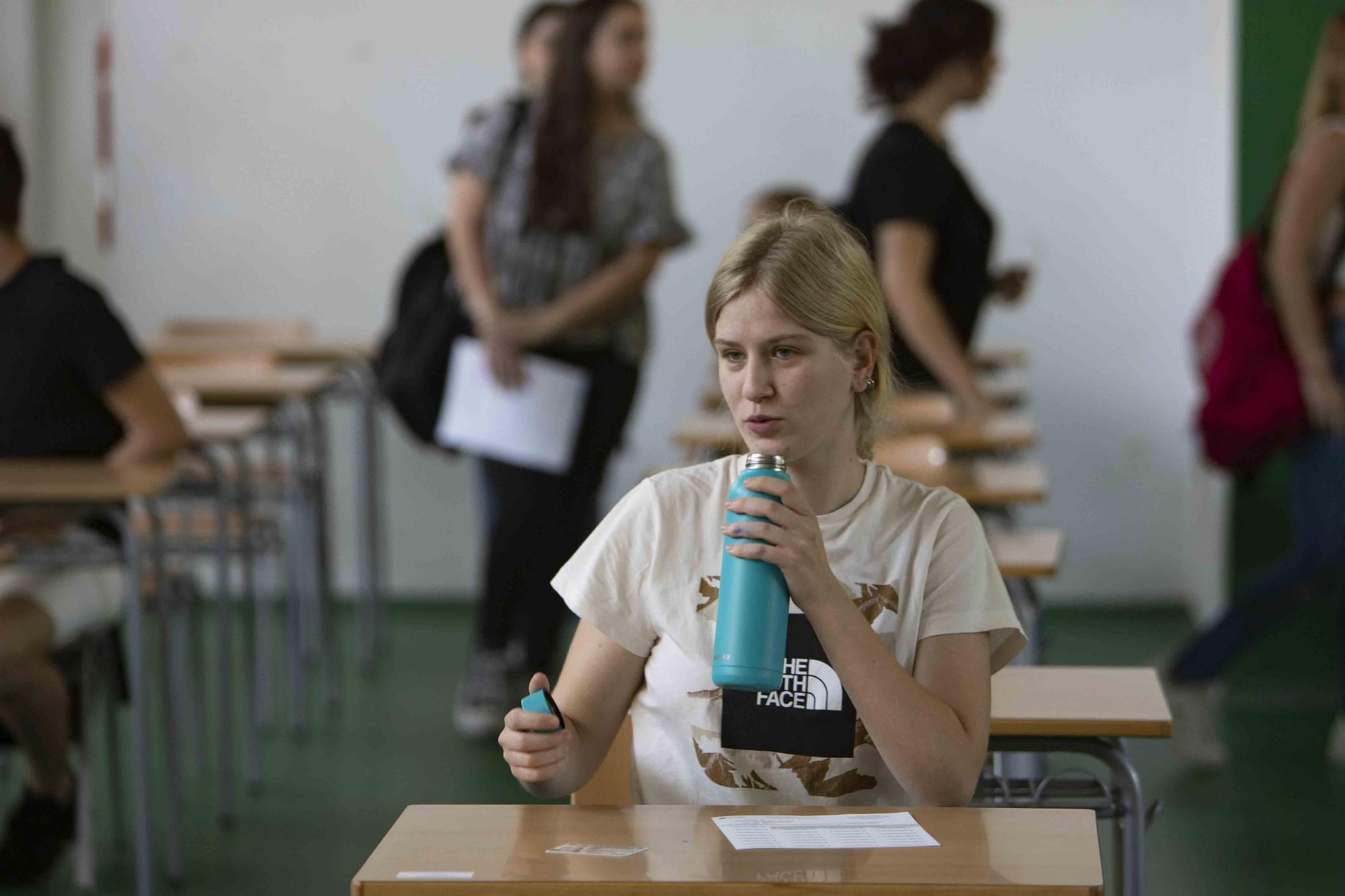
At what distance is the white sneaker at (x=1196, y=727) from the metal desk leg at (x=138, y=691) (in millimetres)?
2154

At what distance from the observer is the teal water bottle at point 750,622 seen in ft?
4.25

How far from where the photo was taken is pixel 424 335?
4.02m

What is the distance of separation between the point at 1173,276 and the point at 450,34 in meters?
2.43

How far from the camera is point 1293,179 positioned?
384cm

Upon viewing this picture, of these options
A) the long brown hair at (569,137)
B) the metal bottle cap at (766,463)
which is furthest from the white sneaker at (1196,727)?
the metal bottle cap at (766,463)

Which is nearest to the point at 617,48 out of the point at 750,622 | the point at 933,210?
the point at 933,210

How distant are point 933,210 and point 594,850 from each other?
2.35 metres

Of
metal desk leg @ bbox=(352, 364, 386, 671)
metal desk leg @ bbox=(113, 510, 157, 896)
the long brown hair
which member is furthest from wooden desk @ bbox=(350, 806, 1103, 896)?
metal desk leg @ bbox=(352, 364, 386, 671)

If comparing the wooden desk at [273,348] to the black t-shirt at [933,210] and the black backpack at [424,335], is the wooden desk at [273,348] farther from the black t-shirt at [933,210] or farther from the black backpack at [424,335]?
the black t-shirt at [933,210]

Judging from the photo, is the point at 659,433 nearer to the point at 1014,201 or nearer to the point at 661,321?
the point at 661,321

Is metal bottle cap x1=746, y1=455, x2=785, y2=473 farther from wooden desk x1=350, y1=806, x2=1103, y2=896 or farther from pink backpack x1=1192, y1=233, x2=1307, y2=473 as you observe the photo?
pink backpack x1=1192, y1=233, x2=1307, y2=473

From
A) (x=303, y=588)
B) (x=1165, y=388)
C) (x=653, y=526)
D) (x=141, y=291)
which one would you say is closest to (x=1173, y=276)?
(x=1165, y=388)

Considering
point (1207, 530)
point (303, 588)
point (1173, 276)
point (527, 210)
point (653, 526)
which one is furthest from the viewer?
point (1173, 276)

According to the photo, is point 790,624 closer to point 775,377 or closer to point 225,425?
point 775,377
